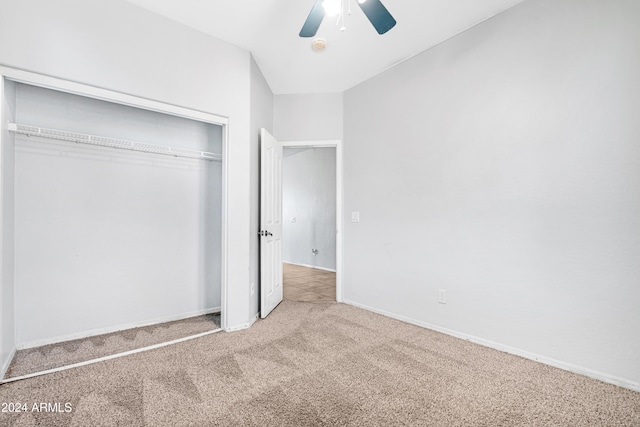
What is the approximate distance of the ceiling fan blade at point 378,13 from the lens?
5.51 feet

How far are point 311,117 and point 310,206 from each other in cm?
302

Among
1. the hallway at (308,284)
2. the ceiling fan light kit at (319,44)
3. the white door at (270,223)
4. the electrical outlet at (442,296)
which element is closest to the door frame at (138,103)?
the white door at (270,223)

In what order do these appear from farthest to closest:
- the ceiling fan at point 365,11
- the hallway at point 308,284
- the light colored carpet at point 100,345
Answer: the hallway at point 308,284 < the light colored carpet at point 100,345 < the ceiling fan at point 365,11

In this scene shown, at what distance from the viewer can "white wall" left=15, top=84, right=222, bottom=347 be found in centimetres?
239

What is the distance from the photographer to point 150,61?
2.39 metres

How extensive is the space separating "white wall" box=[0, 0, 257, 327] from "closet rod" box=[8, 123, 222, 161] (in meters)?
0.48

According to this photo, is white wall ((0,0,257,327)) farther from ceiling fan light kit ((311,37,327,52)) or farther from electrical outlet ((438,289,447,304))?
electrical outlet ((438,289,447,304))

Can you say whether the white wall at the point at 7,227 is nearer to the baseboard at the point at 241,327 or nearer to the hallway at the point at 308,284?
the baseboard at the point at 241,327

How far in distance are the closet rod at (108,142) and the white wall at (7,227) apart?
111 millimetres

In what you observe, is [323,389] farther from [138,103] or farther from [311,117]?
[311,117]

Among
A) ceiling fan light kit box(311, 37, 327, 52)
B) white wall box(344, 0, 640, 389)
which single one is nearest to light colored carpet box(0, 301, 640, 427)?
white wall box(344, 0, 640, 389)

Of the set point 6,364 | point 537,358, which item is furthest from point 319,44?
point 6,364

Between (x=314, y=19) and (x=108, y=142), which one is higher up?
(x=314, y=19)

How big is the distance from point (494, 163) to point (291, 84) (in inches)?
97.2
